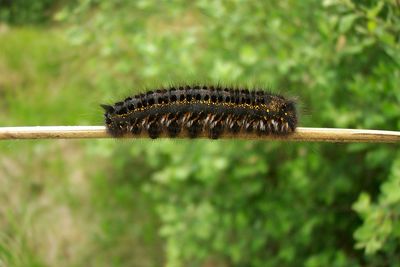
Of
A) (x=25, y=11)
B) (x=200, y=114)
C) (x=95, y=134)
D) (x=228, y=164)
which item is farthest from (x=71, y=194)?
(x=95, y=134)

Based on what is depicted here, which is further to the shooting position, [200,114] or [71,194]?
[71,194]

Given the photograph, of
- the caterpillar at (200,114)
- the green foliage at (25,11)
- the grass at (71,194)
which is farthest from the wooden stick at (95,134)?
the green foliage at (25,11)

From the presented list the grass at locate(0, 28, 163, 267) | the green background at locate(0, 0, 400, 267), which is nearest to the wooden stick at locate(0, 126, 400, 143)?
the green background at locate(0, 0, 400, 267)

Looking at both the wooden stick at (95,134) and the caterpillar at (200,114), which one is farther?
the caterpillar at (200,114)

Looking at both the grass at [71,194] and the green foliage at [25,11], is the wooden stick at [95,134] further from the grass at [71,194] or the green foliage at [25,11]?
the green foliage at [25,11]

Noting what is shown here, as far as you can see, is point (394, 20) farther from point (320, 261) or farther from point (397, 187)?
point (320, 261)

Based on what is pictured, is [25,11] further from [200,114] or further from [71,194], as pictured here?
[200,114]
